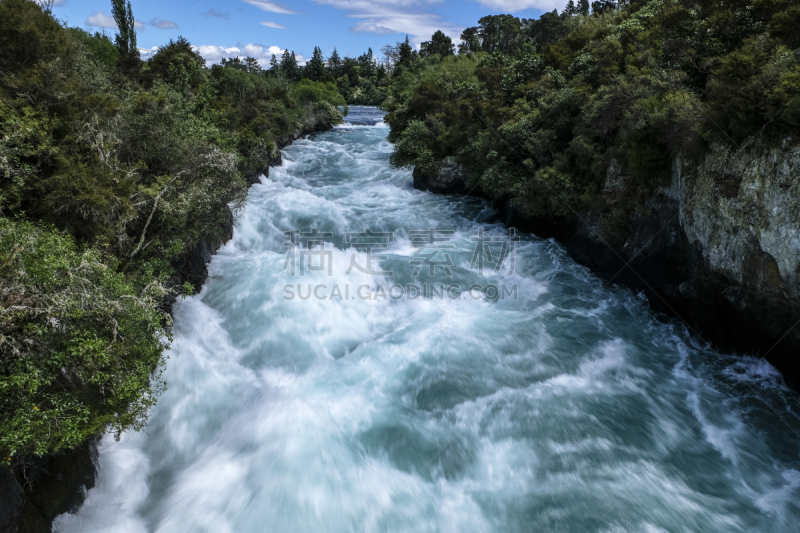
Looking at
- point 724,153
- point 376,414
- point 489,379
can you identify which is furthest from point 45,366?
point 724,153

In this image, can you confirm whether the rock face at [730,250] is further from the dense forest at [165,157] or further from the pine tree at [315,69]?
the pine tree at [315,69]

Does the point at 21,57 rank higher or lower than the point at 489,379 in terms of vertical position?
higher

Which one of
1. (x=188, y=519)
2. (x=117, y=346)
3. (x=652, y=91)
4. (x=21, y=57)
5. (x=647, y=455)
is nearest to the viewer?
(x=117, y=346)

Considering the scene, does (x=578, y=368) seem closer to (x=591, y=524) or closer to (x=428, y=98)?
(x=591, y=524)

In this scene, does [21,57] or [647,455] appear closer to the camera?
[647,455]

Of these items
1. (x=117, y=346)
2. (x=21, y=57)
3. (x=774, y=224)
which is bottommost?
(x=117, y=346)

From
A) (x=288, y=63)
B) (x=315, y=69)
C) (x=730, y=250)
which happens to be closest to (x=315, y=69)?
(x=315, y=69)
